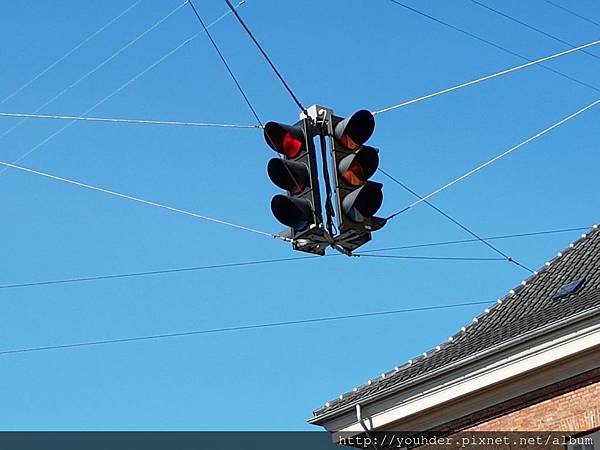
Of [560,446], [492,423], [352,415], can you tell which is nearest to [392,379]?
[352,415]

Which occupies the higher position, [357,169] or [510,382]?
[510,382]

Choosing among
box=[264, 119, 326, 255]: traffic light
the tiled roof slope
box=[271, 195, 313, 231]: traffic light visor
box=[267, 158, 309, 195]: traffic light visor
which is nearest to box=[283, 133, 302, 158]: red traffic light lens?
box=[264, 119, 326, 255]: traffic light

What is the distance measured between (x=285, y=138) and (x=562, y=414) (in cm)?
726

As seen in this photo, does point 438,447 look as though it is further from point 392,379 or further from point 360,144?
point 360,144

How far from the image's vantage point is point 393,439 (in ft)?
53.0

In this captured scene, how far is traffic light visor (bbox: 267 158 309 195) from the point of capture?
8852 mm

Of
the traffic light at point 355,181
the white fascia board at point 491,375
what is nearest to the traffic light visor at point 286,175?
the traffic light at point 355,181

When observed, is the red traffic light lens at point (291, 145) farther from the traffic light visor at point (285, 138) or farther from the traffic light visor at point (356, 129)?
the traffic light visor at point (356, 129)

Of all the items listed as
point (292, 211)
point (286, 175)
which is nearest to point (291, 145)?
point (286, 175)

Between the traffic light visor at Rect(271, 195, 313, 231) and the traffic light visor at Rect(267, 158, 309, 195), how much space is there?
0.38ft

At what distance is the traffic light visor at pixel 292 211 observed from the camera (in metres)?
8.80

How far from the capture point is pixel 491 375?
48.9 feet

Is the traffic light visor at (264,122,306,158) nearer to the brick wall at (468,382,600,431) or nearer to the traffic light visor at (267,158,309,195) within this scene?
the traffic light visor at (267,158,309,195)

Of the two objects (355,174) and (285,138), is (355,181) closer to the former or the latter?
(355,174)
